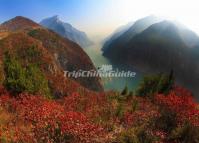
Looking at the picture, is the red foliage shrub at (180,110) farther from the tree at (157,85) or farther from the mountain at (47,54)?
the mountain at (47,54)

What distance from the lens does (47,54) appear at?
287 feet

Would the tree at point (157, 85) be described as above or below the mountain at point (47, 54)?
below

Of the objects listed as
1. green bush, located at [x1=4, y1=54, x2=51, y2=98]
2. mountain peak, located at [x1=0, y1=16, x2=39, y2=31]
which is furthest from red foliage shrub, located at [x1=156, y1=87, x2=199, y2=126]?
mountain peak, located at [x1=0, y1=16, x2=39, y2=31]

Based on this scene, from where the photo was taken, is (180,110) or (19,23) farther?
(19,23)

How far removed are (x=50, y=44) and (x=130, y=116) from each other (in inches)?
3789

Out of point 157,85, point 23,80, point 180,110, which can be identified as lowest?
point 180,110

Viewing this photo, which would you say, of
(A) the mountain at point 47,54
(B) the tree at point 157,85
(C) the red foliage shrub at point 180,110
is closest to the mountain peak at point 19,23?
(A) the mountain at point 47,54

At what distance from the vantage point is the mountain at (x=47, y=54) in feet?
245

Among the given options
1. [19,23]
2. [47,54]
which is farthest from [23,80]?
[19,23]

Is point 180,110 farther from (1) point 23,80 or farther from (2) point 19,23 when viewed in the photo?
(2) point 19,23

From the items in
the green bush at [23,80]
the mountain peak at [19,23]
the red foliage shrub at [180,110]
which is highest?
the mountain peak at [19,23]

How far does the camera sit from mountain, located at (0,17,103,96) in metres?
74.7

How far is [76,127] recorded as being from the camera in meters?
13.9

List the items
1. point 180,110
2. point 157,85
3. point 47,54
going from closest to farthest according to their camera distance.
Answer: point 180,110 < point 157,85 < point 47,54
